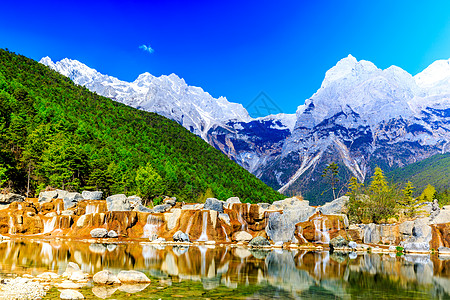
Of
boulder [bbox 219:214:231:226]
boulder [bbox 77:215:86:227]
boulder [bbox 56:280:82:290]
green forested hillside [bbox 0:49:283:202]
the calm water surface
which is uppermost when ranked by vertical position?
green forested hillside [bbox 0:49:283:202]

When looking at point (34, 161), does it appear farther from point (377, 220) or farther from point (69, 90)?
point (69, 90)

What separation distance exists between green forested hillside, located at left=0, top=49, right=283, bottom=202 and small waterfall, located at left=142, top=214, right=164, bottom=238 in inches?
1061

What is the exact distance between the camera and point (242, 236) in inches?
2534

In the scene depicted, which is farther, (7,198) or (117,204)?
(117,204)

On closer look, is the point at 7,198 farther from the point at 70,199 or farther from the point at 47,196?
the point at 70,199

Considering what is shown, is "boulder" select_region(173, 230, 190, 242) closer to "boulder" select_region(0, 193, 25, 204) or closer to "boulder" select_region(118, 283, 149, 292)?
"boulder" select_region(0, 193, 25, 204)

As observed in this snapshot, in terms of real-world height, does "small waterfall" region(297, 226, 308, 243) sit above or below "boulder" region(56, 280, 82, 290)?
above

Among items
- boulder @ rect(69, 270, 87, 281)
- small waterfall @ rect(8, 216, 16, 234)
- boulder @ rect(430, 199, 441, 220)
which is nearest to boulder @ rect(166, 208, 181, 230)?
small waterfall @ rect(8, 216, 16, 234)

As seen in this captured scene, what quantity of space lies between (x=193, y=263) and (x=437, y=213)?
47.5 metres

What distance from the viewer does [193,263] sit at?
110ft

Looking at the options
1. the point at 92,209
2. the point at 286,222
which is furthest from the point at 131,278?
the point at 92,209

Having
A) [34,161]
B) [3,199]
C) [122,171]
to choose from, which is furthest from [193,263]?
[122,171]

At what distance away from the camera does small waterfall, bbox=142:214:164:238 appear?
64.1 metres

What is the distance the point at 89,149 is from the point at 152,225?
45.7 m
